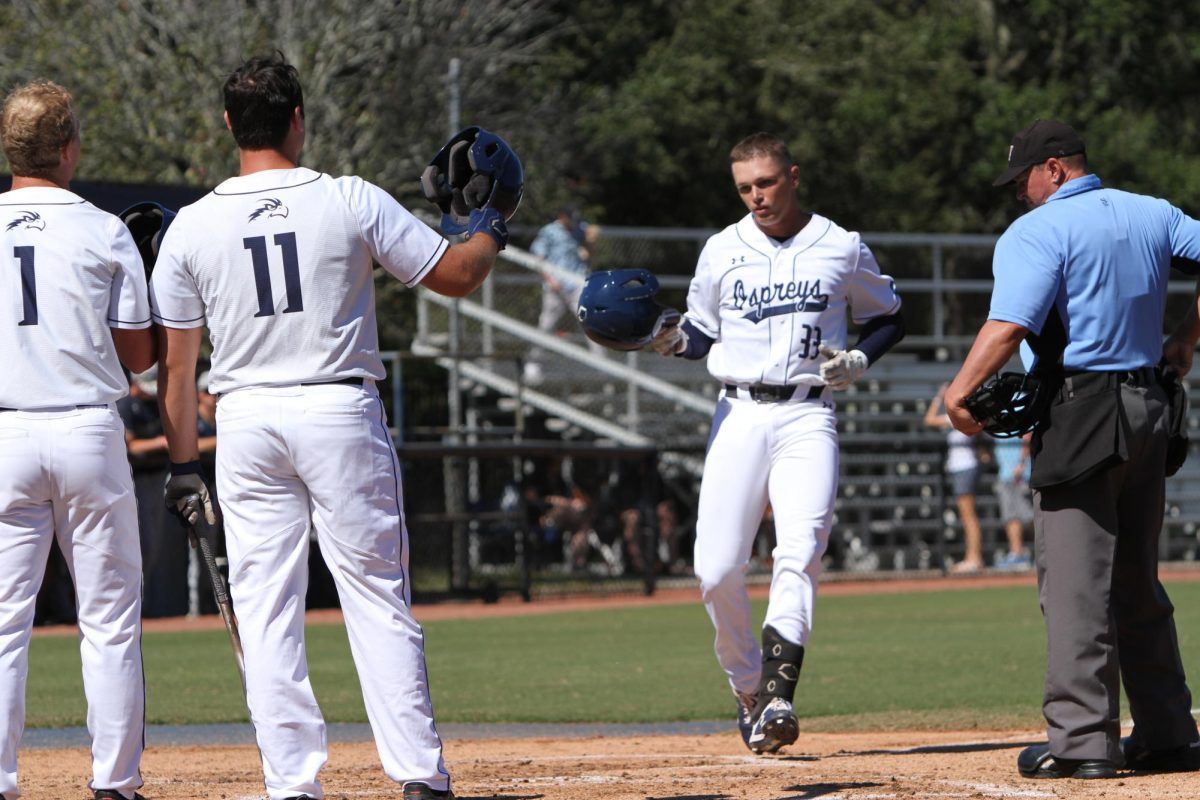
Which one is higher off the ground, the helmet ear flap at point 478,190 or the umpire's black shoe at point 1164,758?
the helmet ear flap at point 478,190

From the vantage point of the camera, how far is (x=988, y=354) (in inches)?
248

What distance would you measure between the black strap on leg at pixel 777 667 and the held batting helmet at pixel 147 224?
2772 mm

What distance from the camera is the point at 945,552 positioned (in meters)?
21.3

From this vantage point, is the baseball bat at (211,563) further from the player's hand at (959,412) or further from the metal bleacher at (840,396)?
the metal bleacher at (840,396)

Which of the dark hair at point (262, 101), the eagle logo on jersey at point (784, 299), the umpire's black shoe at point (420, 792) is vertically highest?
the dark hair at point (262, 101)

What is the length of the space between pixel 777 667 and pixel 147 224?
2.90m

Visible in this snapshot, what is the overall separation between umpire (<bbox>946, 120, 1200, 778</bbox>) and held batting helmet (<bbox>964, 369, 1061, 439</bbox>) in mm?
33

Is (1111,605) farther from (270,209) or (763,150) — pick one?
(270,209)

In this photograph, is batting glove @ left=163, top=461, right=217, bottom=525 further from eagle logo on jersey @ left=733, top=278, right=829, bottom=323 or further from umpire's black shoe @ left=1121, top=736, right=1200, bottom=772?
umpire's black shoe @ left=1121, top=736, right=1200, bottom=772

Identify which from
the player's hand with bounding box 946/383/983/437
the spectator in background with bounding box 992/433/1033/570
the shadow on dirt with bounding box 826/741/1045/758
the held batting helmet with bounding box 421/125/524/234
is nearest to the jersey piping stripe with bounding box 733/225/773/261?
the player's hand with bounding box 946/383/983/437

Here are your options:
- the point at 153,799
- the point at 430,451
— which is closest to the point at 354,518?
the point at 153,799

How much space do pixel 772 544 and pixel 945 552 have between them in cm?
215

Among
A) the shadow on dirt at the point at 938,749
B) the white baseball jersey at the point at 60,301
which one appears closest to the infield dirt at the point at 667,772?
the shadow on dirt at the point at 938,749

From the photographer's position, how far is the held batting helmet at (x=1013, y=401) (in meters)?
6.41
